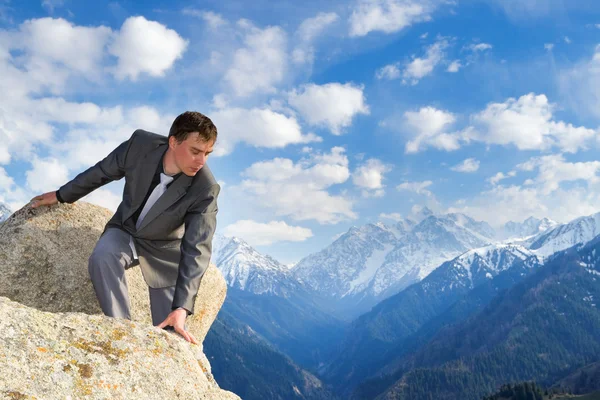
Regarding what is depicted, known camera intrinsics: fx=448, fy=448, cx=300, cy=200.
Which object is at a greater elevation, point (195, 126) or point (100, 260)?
point (195, 126)

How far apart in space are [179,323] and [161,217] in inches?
68.3

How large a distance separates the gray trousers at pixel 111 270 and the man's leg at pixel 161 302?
0.52 metres

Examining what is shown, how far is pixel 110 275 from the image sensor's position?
5.80 metres

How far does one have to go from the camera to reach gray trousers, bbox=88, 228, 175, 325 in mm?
5766

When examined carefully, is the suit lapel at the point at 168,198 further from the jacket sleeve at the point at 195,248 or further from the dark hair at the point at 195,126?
the dark hair at the point at 195,126

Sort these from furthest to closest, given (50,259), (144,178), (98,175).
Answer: (50,259), (98,175), (144,178)

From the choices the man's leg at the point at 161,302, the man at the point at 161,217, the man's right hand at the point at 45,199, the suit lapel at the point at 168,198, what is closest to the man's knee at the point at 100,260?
the man at the point at 161,217

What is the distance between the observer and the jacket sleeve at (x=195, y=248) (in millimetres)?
5402

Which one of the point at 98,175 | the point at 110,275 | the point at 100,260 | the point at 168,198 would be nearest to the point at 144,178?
the point at 168,198

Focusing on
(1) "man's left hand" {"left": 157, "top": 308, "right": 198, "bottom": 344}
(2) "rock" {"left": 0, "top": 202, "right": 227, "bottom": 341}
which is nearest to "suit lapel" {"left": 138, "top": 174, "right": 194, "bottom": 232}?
(1) "man's left hand" {"left": 157, "top": 308, "right": 198, "bottom": 344}

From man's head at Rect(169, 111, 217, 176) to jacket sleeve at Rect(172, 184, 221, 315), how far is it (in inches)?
19.4

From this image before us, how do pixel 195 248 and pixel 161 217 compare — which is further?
pixel 161 217

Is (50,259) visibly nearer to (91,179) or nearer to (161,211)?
(91,179)

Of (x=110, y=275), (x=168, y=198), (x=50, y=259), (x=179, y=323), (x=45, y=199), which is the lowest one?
(x=179, y=323)
